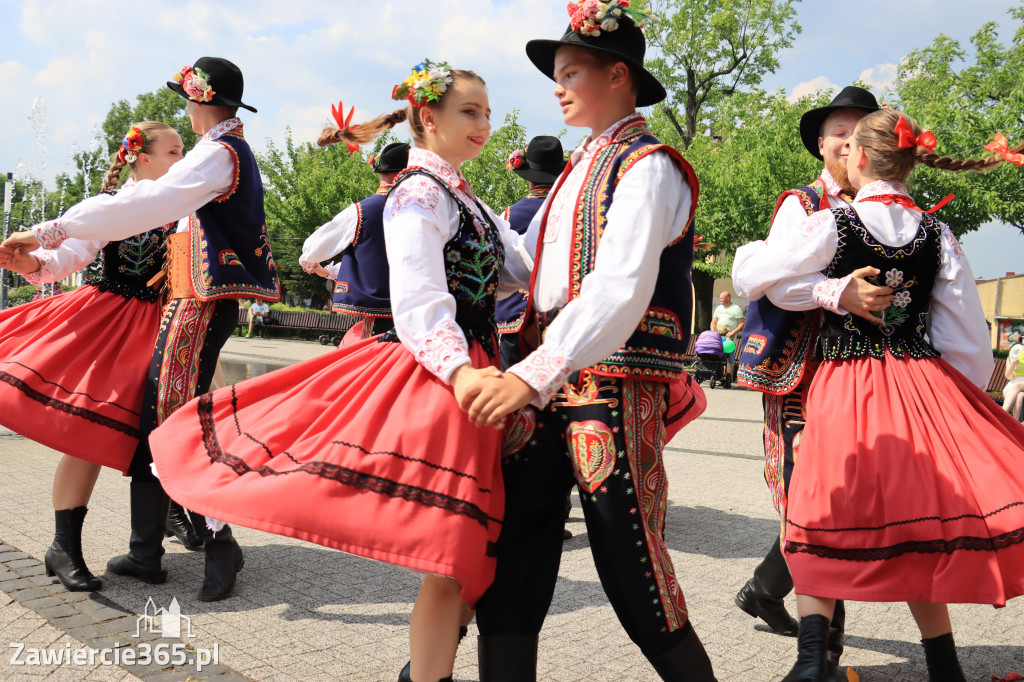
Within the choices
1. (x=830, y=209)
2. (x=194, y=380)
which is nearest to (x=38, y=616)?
(x=194, y=380)

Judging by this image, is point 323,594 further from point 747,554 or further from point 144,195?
point 747,554

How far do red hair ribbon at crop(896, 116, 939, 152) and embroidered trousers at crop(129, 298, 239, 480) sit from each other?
2672 mm

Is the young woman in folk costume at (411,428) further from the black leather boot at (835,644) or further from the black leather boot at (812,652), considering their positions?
the black leather boot at (835,644)

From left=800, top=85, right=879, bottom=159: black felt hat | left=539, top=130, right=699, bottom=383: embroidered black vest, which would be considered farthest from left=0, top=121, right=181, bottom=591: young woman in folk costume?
left=800, top=85, right=879, bottom=159: black felt hat

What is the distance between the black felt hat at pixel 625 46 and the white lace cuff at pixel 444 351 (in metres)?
0.81

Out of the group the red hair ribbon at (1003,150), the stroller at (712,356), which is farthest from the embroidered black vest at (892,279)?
the stroller at (712,356)

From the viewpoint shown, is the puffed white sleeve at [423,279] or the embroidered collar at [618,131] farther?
the embroidered collar at [618,131]

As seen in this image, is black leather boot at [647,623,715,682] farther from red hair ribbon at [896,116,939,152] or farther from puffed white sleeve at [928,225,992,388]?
red hair ribbon at [896,116,939,152]

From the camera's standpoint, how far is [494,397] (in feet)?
6.06

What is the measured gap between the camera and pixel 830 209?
2.85 metres

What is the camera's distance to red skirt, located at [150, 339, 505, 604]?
1.94 meters

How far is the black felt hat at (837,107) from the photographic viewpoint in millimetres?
3367

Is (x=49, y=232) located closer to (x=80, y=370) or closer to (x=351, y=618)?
(x=80, y=370)

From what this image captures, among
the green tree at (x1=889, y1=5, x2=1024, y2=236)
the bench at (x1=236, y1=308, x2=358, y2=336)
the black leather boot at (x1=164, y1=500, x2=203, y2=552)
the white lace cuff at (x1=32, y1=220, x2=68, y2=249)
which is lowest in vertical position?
the black leather boot at (x1=164, y1=500, x2=203, y2=552)
